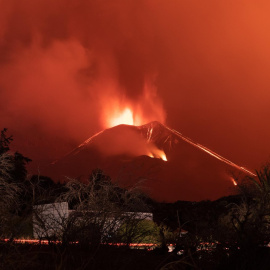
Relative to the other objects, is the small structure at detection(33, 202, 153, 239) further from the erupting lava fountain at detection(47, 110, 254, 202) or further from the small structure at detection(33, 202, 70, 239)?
the erupting lava fountain at detection(47, 110, 254, 202)

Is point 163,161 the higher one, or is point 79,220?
point 163,161

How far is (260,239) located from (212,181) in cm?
14590

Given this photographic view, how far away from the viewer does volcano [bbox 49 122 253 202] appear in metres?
147

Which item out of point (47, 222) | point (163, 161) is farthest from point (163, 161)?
point (47, 222)

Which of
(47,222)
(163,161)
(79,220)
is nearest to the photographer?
(79,220)

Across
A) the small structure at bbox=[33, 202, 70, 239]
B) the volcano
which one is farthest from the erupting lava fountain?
the small structure at bbox=[33, 202, 70, 239]

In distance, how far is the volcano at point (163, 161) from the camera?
146750mm

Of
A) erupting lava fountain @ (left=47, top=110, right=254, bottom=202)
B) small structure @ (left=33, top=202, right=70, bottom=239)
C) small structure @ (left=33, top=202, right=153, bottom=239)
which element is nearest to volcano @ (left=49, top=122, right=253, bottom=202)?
erupting lava fountain @ (left=47, top=110, right=254, bottom=202)

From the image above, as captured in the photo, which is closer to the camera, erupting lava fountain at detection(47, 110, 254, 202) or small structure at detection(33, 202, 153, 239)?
small structure at detection(33, 202, 153, 239)

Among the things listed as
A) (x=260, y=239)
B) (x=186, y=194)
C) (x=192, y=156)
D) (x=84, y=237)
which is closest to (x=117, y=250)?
(x=84, y=237)

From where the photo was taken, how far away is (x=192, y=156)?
160 metres

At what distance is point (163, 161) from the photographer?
6043 inches

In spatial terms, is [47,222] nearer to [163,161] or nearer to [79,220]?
[79,220]

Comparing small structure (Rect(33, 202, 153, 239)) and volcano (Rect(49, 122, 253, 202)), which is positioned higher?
volcano (Rect(49, 122, 253, 202))
